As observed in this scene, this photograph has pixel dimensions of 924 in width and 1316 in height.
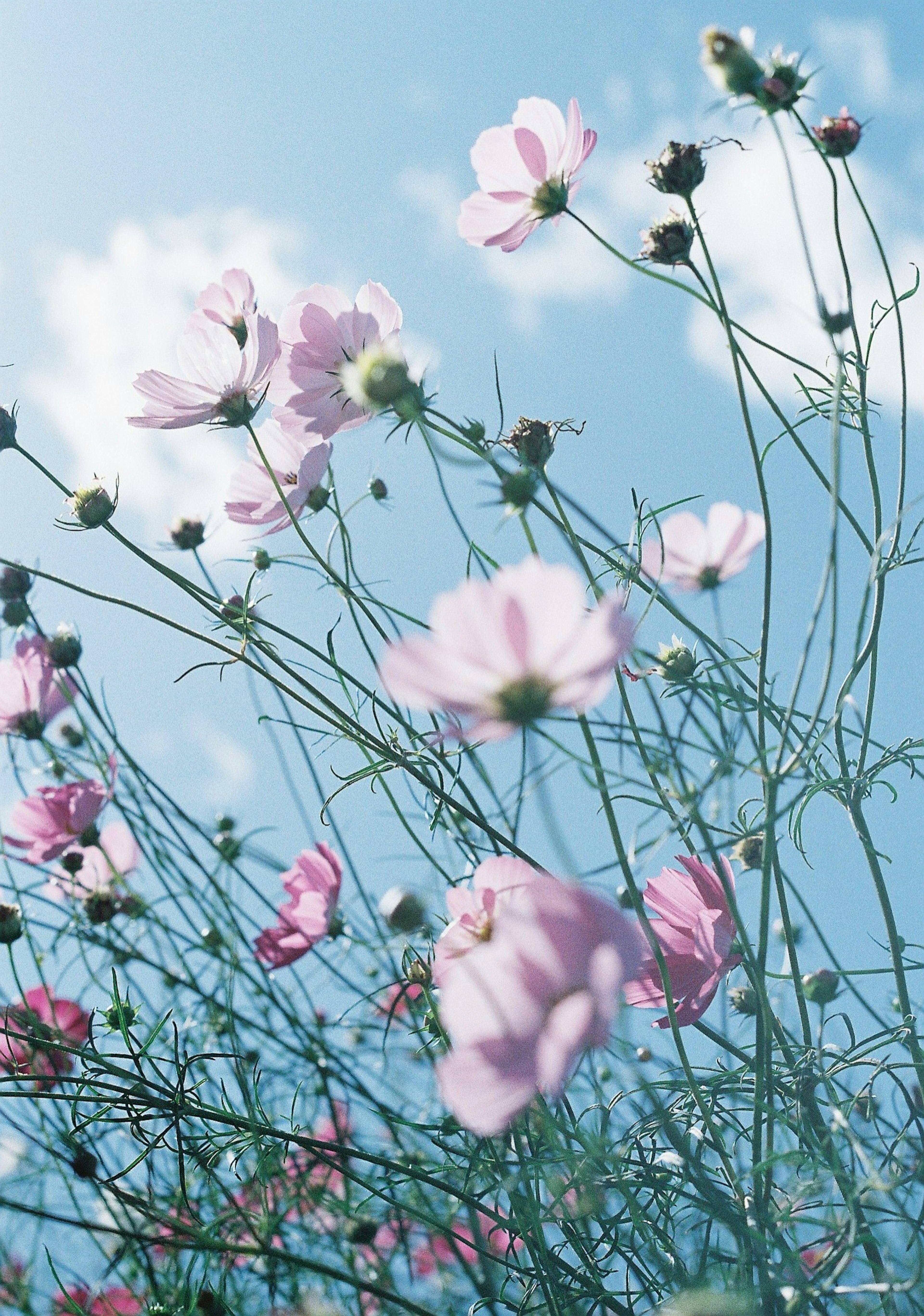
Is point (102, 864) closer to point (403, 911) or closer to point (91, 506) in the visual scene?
point (91, 506)

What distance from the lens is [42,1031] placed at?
96 centimetres

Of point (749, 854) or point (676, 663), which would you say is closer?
point (676, 663)

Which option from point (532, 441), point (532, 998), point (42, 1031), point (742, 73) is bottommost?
point (532, 998)

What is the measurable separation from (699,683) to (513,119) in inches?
15.8

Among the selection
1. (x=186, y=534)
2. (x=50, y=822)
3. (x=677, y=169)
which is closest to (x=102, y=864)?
(x=50, y=822)

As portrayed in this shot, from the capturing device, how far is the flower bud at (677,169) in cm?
62

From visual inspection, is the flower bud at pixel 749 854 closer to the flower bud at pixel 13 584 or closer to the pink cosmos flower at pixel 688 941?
the pink cosmos flower at pixel 688 941

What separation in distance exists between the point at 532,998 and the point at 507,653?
109mm

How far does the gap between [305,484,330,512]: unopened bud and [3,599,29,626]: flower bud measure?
0.37m

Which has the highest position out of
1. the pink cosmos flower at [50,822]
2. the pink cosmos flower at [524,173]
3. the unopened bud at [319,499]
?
the pink cosmos flower at [524,173]

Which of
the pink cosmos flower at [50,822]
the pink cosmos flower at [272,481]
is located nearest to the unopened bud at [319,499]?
the pink cosmos flower at [272,481]

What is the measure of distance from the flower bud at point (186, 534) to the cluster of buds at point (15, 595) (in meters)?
0.16

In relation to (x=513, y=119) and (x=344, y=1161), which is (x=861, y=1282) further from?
(x=513, y=119)

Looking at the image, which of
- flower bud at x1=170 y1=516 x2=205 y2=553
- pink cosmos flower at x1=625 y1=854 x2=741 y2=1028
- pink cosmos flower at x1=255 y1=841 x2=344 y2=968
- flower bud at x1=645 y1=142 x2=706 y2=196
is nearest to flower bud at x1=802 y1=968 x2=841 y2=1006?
pink cosmos flower at x1=625 y1=854 x2=741 y2=1028
